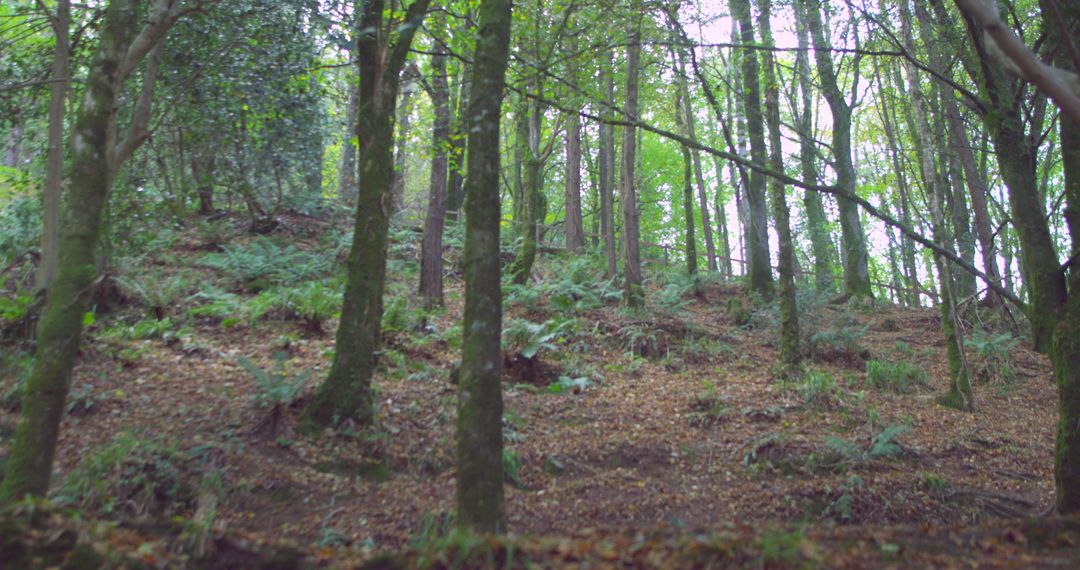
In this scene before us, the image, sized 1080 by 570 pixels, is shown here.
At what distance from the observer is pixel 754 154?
1270cm

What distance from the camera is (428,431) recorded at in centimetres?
673

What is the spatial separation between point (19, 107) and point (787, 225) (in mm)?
10820

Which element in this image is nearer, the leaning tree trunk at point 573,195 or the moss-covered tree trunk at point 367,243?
the moss-covered tree trunk at point 367,243

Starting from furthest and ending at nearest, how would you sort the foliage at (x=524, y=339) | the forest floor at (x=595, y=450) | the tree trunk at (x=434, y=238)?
the tree trunk at (x=434, y=238), the foliage at (x=524, y=339), the forest floor at (x=595, y=450)

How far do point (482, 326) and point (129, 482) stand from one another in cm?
325

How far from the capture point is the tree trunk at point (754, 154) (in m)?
12.2

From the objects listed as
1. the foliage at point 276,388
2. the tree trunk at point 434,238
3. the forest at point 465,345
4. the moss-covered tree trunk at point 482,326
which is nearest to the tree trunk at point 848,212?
the forest at point 465,345

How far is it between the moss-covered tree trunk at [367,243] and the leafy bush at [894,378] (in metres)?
7.54

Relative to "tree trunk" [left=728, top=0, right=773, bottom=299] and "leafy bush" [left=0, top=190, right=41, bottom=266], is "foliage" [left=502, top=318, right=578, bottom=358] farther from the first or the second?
"leafy bush" [left=0, top=190, right=41, bottom=266]

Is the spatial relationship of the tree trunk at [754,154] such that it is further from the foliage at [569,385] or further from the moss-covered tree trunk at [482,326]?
the moss-covered tree trunk at [482,326]

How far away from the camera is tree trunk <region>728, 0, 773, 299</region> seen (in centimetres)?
1223

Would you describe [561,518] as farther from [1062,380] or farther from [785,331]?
[785,331]

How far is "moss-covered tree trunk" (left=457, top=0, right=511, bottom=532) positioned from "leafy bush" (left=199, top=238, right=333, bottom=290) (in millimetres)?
8417

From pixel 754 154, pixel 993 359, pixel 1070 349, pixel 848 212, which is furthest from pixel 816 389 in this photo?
pixel 848 212
